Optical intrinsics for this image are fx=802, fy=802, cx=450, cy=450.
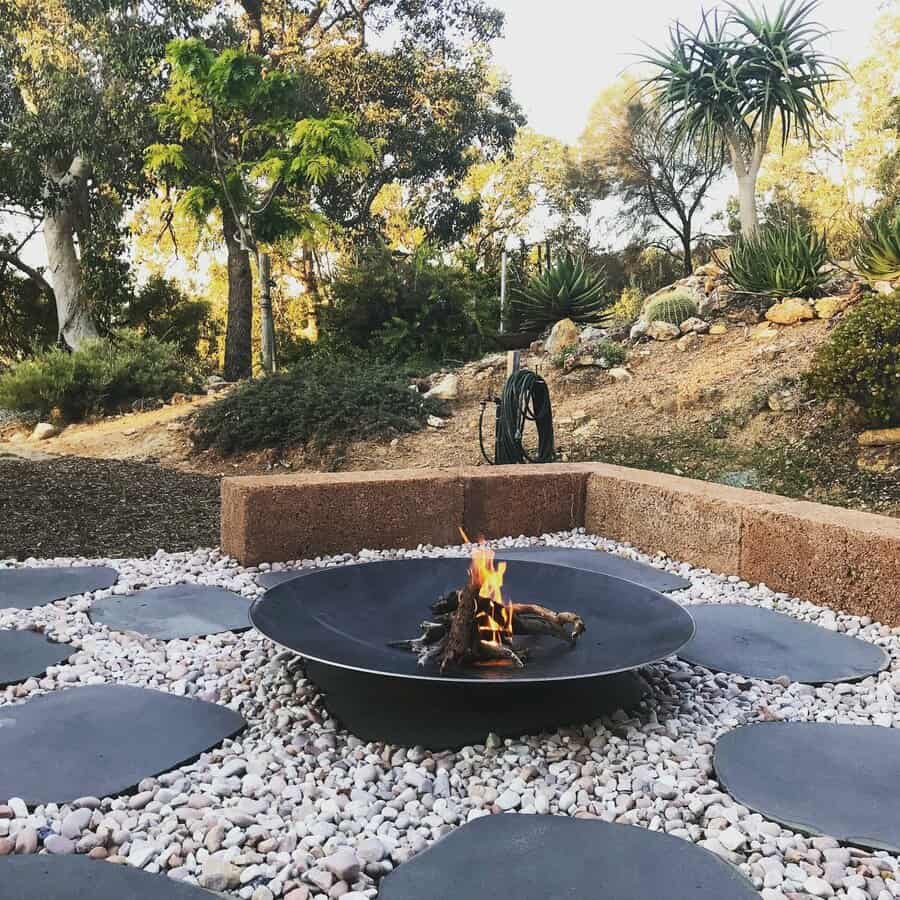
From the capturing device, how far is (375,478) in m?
3.36

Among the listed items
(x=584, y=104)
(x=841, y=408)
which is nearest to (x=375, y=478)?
(x=841, y=408)

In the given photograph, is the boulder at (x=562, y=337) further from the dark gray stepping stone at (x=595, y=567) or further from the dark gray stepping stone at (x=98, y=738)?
the dark gray stepping stone at (x=98, y=738)

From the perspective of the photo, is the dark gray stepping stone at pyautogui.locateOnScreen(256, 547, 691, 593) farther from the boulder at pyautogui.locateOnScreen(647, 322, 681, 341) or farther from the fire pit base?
the boulder at pyautogui.locateOnScreen(647, 322, 681, 341)

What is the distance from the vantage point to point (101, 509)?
15.5ft

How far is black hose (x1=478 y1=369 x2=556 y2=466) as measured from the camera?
432cm

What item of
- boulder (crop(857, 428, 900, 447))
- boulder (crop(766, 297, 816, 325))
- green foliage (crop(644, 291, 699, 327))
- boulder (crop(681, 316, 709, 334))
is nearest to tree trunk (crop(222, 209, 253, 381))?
green foliage (crop(644, 291, 699, 327))

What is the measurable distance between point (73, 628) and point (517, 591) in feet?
4.24

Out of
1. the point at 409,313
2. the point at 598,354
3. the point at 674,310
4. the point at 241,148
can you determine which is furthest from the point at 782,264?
the point at 241,148

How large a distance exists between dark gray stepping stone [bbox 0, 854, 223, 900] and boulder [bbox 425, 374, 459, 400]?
666 centimetres

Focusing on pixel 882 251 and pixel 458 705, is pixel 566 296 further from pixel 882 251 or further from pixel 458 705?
pixel 458 705

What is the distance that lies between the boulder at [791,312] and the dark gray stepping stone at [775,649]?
17.4 feet

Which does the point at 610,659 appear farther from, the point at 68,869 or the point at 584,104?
the point at 584,104

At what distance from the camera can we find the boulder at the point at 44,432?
8609mm

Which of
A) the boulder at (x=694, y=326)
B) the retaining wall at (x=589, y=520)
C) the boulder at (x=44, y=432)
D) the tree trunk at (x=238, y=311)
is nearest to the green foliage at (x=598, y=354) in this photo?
the boulder at (x=694, y=326)
